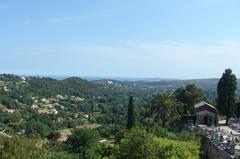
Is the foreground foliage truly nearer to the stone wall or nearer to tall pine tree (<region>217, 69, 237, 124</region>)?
the stone wall

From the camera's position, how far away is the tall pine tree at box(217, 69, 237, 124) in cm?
4419

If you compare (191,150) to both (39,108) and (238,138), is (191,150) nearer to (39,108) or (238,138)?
(238,138)

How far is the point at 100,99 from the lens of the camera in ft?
631

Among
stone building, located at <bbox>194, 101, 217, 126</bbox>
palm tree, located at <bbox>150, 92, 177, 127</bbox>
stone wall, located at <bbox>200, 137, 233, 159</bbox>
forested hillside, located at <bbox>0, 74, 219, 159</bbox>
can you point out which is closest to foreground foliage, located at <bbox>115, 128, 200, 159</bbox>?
forested hillside, located at <bbox>0, 74, 219, 159</bbox>

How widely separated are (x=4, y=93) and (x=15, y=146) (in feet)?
434

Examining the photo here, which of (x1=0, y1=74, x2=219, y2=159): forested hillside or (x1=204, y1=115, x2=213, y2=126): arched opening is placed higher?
(x1=204, y1=115, x2=213, y2=126): arched opening

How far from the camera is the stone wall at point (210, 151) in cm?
2766

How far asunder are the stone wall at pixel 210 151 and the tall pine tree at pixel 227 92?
9.98 meters

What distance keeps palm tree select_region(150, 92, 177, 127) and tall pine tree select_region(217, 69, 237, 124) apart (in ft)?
15.7

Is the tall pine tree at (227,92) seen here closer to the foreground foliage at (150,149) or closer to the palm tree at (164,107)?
the palm tree at (164,107)

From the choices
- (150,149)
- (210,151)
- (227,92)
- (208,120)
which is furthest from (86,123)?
(150,149)

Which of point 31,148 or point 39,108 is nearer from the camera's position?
point 31,148

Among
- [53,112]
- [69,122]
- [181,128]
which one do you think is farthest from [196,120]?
[53,112]

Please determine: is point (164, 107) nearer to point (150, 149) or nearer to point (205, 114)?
point (205, 114)
